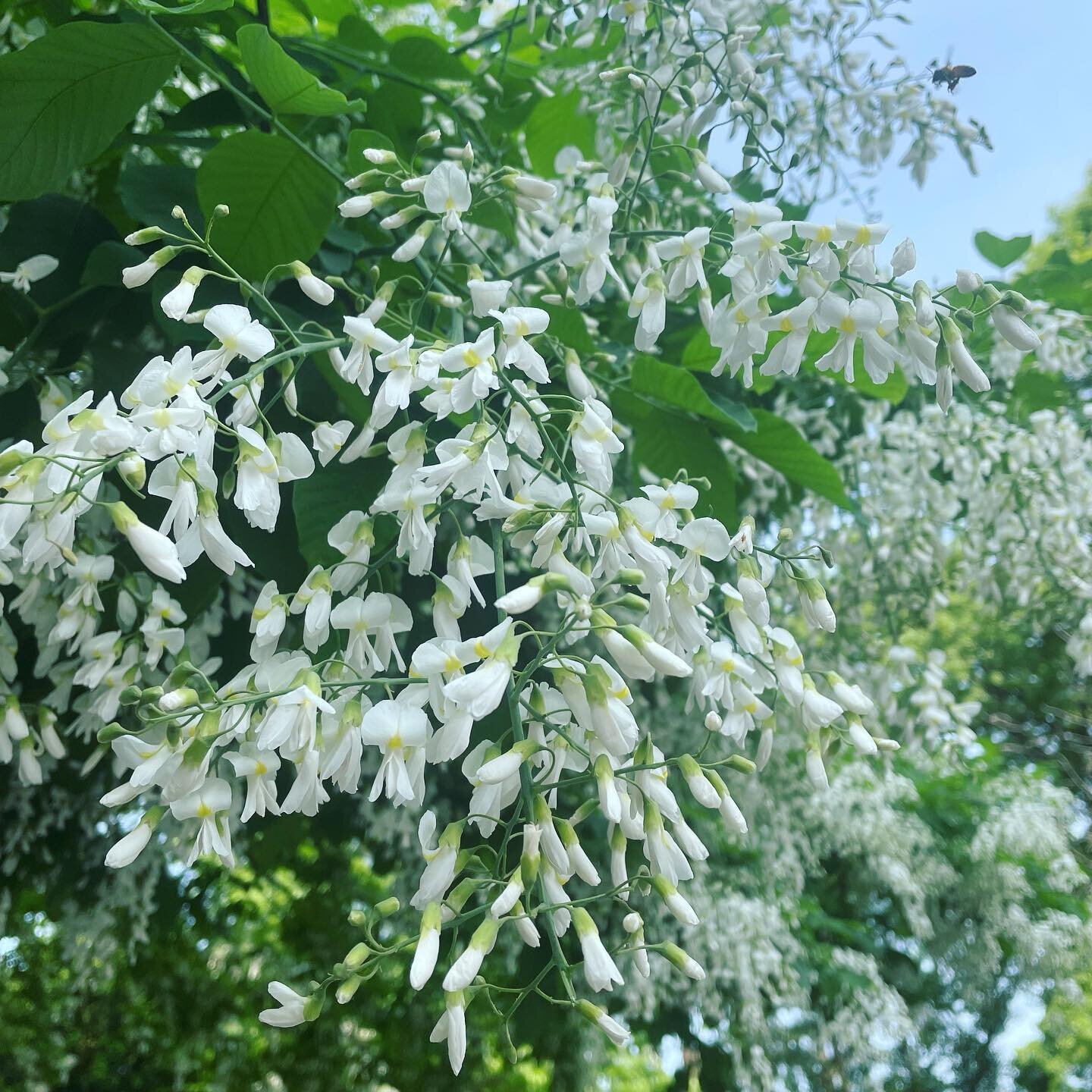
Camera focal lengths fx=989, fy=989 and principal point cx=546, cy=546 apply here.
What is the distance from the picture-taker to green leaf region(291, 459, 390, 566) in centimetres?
113

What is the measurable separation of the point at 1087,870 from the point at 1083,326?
23.0 feet

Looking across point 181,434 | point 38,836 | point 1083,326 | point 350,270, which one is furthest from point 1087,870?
point 181,434

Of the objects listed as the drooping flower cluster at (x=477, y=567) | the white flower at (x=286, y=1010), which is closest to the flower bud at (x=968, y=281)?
the drooping flower cluster at (x=477, y=567)

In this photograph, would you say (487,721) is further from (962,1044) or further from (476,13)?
(962,1044)

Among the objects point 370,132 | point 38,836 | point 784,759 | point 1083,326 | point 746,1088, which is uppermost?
point 370,132

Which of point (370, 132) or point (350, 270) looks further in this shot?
point (350, 270)

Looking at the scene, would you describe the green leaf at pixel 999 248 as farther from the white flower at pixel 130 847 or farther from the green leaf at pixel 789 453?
the white flower at pixel 130 847

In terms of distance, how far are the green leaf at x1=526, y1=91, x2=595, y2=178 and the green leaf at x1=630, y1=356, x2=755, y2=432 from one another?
795mm

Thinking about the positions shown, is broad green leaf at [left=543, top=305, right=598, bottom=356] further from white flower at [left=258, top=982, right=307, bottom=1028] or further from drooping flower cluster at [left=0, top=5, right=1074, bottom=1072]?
white flower at [left=258, top=982, right=307, bottom=1028]

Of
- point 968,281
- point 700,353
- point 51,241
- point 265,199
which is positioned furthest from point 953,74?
point 51,241

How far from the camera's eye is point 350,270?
64.0 inches

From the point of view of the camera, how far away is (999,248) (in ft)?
8.30

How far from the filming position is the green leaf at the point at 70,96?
1168mm

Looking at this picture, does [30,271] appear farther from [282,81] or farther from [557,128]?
[557,128]
